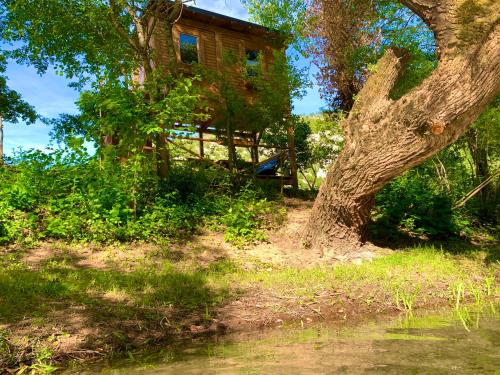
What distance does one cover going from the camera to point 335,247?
10.2 metres

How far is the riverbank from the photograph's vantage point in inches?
213

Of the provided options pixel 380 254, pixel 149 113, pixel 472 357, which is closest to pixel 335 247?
pixel 380 254

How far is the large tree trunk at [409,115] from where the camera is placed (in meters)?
8.05

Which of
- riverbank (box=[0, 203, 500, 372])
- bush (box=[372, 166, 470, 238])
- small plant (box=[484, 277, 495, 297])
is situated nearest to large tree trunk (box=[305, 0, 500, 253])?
riverbank (box=[0, 203, 500, 372])

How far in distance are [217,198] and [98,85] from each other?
14.4 feet

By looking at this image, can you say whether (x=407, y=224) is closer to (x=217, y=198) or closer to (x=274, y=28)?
(x=217, y=198)

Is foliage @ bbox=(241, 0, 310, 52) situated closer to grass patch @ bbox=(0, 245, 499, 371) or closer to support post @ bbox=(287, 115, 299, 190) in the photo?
support post @ bbox=(287, 115, 299, 190)

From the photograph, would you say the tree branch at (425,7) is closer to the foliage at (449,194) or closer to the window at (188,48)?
the foliage at (449,194)

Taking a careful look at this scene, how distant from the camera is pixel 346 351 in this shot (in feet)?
13.7

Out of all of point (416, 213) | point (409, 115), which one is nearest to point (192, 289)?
point (409, 115)

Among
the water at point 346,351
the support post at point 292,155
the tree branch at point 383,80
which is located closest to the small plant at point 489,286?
the water at point 346,351

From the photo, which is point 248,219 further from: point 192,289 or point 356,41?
point 356,41

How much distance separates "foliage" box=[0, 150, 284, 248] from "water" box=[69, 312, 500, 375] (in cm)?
540

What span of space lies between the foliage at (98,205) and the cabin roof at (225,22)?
8.04 m
